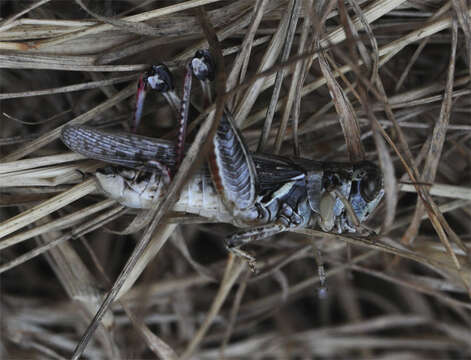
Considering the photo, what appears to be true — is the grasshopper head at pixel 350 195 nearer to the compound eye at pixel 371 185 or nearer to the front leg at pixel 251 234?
the compound eye at pixel 371 185

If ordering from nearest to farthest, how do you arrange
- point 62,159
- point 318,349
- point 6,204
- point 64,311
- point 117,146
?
point 117,146 → point 62,159 → point 6,204 → point 64,311 → point 318,349

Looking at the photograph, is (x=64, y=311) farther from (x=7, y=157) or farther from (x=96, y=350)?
(x=7, y=157)

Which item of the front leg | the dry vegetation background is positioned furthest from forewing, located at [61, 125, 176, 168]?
the front leg

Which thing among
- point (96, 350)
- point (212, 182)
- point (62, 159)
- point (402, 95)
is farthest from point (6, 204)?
point (402, 95)

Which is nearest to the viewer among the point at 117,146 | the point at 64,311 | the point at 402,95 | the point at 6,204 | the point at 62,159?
the point at 117,146

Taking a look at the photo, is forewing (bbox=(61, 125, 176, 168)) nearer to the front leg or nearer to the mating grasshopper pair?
the mating grasshopper pair

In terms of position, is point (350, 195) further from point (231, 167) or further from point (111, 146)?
point (111, 146)

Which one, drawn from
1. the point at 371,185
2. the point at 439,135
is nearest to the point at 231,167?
the point at 371,185

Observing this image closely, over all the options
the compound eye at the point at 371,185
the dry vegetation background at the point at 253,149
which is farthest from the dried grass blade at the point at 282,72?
the compound eye at the point at 371,185
